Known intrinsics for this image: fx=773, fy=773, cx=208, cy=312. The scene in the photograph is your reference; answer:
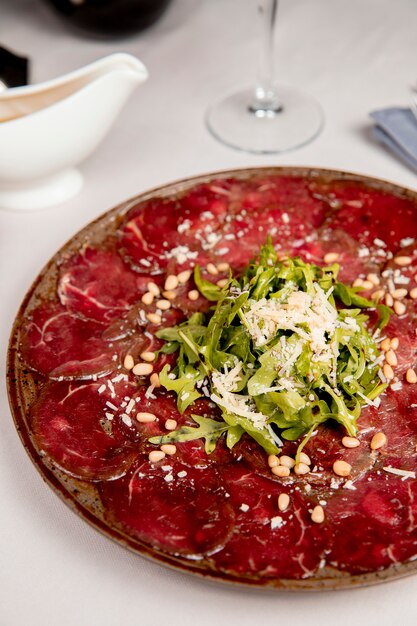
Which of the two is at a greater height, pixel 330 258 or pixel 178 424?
pixel 330 258

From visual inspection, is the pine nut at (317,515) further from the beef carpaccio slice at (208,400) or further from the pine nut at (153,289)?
the pine nut at (153,289)

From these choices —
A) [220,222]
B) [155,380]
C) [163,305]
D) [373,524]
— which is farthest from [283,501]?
[220,222]

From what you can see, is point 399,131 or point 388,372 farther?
point 399,131

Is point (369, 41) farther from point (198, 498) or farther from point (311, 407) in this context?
point (198, 498)

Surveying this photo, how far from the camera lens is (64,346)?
1934mm

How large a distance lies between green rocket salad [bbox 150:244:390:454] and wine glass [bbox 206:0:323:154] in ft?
3.28

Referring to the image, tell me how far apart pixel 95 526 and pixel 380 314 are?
0.95 m

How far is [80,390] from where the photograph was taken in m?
1.84

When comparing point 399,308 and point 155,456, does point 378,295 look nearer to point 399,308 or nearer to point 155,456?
point 399,308

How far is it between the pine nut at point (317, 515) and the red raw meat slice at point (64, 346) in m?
0.61

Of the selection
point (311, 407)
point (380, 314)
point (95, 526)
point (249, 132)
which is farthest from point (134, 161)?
point (95, 526)

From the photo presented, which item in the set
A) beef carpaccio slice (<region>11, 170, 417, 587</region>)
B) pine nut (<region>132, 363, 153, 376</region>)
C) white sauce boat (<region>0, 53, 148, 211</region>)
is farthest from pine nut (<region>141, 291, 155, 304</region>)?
white sauce boat (<region>0, 53, 148, 211</region>)

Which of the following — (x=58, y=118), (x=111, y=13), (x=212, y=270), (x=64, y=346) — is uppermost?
(x=111, y=13)

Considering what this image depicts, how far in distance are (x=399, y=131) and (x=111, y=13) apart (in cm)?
126
